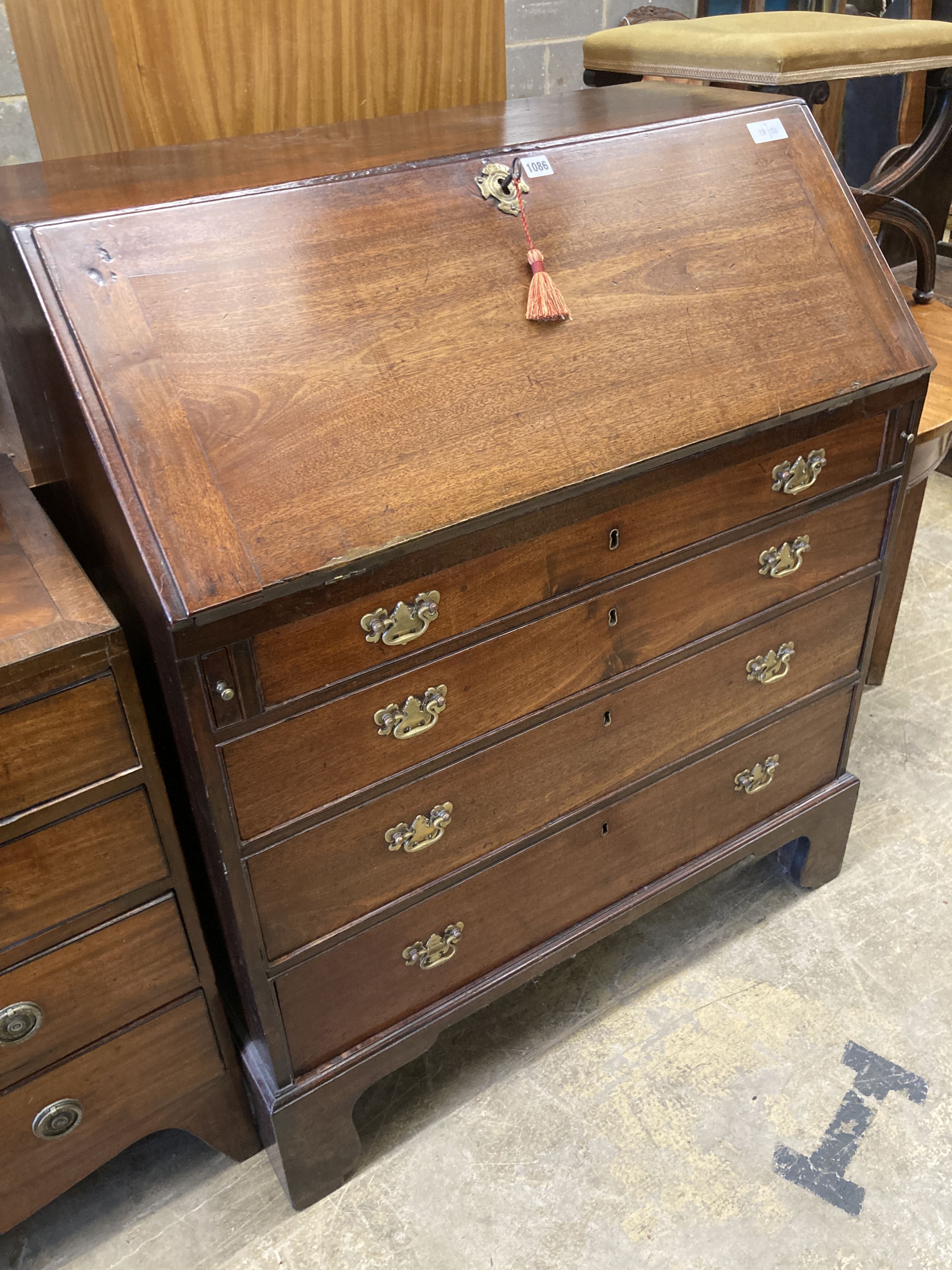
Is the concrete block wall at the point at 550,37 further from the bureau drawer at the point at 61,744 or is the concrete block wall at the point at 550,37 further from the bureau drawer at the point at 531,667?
the bureau drawer at the point at 61,744

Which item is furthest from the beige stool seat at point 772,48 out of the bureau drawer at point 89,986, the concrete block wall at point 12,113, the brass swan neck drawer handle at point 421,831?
the bureau drawer at point 89,986

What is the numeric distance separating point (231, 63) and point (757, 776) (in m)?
1.37

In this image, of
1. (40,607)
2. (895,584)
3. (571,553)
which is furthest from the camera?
(895,584)

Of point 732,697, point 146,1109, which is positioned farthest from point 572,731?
point 146,1109

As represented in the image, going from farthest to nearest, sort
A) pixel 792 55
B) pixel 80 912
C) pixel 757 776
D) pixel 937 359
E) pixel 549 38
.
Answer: pixel 549 38 → pixel 937 359 → pixel 792 55 → pixel 757 776 → pixel 80 912

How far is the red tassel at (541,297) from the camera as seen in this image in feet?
3.84

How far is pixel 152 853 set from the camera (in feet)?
3.76

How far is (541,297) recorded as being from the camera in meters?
1.17

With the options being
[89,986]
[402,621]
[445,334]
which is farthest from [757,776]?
[89,986]

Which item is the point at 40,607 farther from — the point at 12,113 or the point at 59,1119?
the point at 12,113

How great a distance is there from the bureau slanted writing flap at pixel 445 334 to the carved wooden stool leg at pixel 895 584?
2.41 ft

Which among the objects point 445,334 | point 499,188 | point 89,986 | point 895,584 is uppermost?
point 499,188

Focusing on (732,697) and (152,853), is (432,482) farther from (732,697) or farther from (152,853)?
(732,697)

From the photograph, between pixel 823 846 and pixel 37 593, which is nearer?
pixel 37 593
